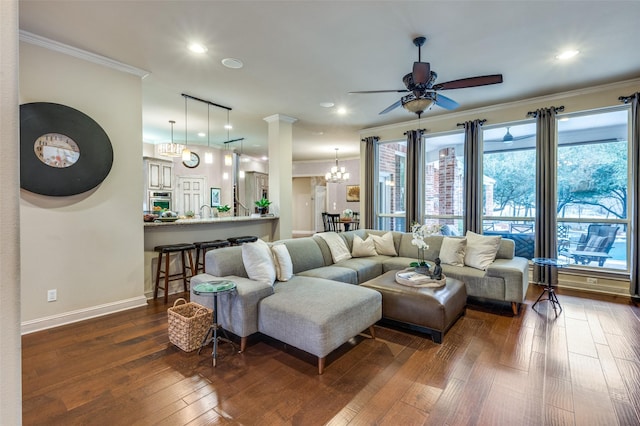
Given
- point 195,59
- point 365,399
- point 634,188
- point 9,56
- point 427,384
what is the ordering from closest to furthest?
1. point 9,56
2. point 365,399
3. point 427,384
4. point 195,59
5. point 634,188

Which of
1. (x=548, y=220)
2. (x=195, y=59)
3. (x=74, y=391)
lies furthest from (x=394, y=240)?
(x=74, y=391)

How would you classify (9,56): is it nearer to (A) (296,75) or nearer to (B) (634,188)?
(A) (296,75)

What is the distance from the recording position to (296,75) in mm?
3936

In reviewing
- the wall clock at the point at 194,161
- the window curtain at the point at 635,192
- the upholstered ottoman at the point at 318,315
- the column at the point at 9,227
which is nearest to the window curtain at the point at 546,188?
the window curtain at the point at 635,192

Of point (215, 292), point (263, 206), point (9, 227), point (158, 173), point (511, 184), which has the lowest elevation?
point (215, 292)

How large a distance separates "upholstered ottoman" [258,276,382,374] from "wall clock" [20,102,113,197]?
8.24 feet

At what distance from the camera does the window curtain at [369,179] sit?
267 inches

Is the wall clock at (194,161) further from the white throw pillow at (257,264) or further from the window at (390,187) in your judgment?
the white throw pillow at (257,264)

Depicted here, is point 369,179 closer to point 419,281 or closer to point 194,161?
point 419,281

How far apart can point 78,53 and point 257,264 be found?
308 centimetres

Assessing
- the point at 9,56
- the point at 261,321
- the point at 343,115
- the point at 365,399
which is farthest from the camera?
the point at 343,115

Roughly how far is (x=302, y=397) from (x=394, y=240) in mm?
3421

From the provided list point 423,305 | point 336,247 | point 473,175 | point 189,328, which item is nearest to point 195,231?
point 336,247

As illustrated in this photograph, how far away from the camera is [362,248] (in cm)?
474
